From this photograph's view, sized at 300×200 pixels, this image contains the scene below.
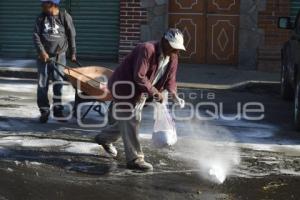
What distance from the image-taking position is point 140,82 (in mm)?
6500

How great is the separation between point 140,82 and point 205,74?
807cm

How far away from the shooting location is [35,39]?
9094mm

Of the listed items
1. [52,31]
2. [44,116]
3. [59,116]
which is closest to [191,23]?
[59,116]

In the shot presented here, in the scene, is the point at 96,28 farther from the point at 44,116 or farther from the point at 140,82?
the point at 140,82

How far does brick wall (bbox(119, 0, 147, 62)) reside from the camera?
51.1 feet

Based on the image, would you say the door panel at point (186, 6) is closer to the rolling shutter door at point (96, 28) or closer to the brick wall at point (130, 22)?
the brick wall at point (130, 22)

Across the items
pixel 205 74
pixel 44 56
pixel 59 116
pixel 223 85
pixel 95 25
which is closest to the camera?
pixel 44 56

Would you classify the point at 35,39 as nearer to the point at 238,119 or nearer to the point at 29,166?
the point at 29,166

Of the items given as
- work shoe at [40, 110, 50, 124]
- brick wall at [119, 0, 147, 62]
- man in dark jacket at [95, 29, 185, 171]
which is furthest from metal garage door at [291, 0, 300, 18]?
man in dark jacket at [95, 29, 185, 171]

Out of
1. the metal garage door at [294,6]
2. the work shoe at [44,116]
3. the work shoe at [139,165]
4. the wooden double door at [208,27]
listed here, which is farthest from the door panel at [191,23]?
the work shoe at [139,165]

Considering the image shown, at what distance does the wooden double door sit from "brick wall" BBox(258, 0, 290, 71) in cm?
65

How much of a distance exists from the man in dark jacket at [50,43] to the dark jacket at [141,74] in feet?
8.05

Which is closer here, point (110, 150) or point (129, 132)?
point (129, 132)

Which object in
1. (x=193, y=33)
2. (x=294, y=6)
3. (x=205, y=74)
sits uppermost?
(x=294, y=6)
